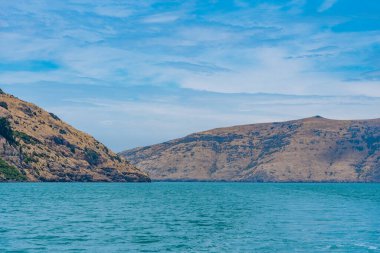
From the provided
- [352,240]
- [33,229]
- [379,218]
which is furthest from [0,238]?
[379,218]

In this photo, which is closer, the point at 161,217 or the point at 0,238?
the point at 0,238

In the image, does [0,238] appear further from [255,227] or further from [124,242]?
[255,227]

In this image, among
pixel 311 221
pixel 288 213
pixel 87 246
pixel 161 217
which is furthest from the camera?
pixel 288 213

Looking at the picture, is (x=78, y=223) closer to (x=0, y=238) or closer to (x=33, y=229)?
(x=33, y=229)

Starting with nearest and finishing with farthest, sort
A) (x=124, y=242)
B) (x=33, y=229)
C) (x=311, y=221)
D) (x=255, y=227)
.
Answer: (x=124, y=242) < (x=33, y=229) < (x=255, y=227) < (x=311, y=221)

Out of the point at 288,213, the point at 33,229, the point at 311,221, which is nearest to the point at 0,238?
the point at 33,229

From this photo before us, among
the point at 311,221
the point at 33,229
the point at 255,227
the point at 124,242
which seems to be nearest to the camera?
the point at 124,242

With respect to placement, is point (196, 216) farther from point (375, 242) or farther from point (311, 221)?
point (375, 242)

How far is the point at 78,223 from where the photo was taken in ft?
273

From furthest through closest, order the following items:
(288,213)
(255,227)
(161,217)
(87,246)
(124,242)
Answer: (288,213) → (161,217) → (255,227) → (124,242) → (87,246)

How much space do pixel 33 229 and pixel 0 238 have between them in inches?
407

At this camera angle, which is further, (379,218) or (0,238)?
(379,218)

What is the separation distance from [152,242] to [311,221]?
1404 inches

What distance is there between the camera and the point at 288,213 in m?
107
